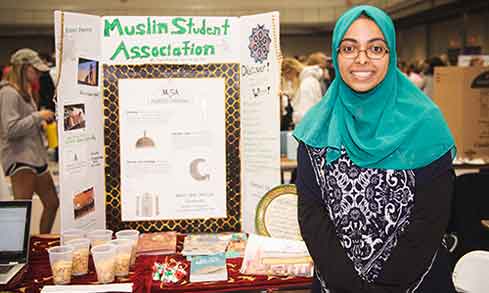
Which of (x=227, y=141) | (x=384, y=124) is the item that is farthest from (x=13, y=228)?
(x=384, y=124)

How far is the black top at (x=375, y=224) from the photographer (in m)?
1.36

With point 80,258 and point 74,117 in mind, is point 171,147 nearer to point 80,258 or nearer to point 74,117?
point 74,117

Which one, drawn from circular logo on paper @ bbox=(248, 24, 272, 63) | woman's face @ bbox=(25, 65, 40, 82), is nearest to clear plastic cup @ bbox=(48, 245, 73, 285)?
circular logo on paper @ bbox=(248, 24, 272, 63)

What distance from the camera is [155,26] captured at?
7.48 feet

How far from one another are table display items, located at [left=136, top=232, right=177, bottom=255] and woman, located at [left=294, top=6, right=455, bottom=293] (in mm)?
812

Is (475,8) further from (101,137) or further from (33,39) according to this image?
(33,39)

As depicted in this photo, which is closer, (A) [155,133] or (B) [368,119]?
(B) [368,119]

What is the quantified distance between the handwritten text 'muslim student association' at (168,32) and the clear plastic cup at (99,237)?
2.49 ft

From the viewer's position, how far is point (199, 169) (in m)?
2.33

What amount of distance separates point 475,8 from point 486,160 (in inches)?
232

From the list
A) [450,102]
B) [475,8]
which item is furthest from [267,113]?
[475,8]

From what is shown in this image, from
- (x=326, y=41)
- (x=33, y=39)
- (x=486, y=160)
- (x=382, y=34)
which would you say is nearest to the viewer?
(x=382, y=34)

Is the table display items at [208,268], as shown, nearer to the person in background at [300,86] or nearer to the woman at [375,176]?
the woman at [375,176]

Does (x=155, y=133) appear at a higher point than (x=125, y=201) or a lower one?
higher
